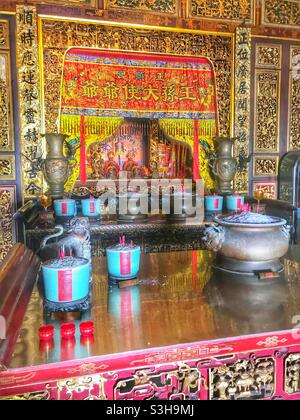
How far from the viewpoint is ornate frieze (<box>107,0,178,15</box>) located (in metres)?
4.10

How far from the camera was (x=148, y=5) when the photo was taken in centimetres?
420

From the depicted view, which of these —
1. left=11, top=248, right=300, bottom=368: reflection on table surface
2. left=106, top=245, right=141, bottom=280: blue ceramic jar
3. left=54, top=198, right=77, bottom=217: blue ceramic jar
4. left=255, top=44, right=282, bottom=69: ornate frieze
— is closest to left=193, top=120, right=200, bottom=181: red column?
left=255, top=44, right=282, bottom=69: ornate frieze

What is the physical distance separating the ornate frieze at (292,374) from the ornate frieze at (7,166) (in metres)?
3.65

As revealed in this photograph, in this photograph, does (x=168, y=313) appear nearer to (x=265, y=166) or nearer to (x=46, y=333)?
(x=46, y=333)

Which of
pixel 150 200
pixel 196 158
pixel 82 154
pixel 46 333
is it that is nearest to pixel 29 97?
pixel 82 154

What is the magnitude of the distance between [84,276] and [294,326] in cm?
50

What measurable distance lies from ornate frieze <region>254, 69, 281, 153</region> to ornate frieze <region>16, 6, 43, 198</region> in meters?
2.47

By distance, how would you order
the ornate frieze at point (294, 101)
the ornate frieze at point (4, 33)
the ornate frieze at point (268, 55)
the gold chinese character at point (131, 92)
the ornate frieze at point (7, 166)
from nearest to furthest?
the ornate frieze at point (4, 33)
the ornate frieze at point (7, 166)
the gold chinese character at point (131, 92)
the ornate frieze at point (268, 55)
the ornate frieze at point (294, 101)

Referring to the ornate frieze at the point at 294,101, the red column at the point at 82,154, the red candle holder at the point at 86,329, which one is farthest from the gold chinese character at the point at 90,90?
the red candle holder at the point at 86,329

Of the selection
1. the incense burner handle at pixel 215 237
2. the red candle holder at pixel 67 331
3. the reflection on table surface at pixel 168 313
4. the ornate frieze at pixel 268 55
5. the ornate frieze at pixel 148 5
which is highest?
the ornate frieze at pixel 148 5

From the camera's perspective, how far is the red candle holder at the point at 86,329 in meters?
0.84

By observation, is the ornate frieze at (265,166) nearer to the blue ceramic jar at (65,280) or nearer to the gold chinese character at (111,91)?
the gold chinese character at (111,91)

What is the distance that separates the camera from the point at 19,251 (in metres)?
1.37

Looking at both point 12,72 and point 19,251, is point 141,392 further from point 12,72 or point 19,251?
point 12,72
